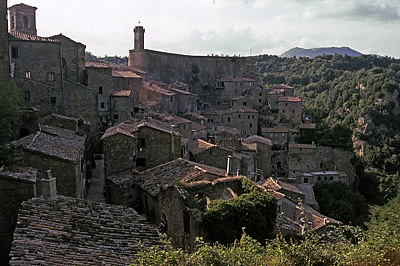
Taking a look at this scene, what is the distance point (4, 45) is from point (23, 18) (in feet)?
45.4

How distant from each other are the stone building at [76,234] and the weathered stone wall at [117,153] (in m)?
10.6

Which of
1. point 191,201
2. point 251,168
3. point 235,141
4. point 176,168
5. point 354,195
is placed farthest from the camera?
point 354,195

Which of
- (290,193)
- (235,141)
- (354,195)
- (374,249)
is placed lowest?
(354,195)

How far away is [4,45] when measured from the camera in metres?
22.0

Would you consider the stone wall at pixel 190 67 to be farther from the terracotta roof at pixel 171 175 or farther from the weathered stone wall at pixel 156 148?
the terracotta roof at pixel 171 175

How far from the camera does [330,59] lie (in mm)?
163125

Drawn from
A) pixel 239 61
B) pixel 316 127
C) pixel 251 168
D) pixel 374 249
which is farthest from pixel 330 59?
pixel 374 249

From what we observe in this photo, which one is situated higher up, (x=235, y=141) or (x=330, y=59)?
(x=330, y=59)

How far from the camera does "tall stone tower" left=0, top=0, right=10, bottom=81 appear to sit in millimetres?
21562

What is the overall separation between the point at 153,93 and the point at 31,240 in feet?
146

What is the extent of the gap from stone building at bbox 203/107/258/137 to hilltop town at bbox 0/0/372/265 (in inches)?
6.4

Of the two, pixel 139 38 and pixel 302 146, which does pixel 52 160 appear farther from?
pixel 139 38

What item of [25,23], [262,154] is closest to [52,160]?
[25,23]

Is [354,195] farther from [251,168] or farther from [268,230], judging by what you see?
[268,230]
